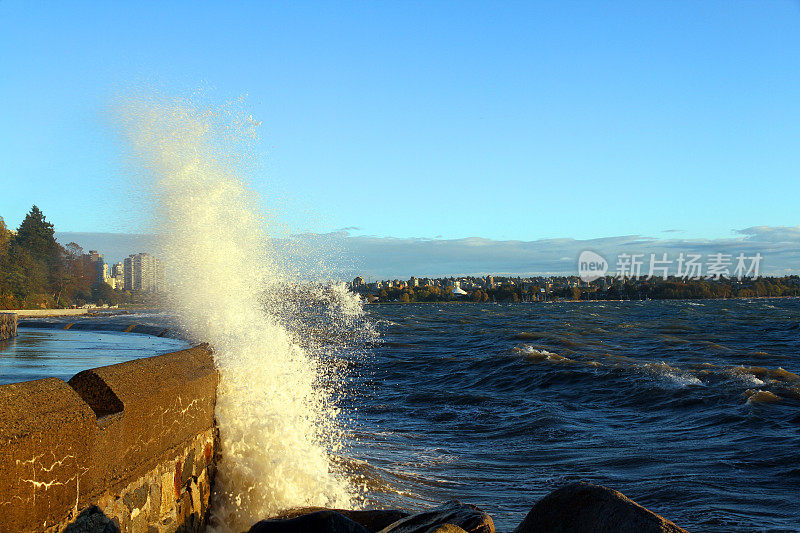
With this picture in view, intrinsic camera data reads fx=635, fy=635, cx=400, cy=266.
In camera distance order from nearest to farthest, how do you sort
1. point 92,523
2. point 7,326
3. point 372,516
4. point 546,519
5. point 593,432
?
point 92,523, point 546,519, point 372,516, point 593,432, point 7,326

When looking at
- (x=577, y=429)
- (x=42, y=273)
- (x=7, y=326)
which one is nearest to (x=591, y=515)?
(x=577, y=429)

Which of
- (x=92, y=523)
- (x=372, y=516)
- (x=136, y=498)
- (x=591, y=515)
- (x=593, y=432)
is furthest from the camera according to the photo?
(x=593, y=432)

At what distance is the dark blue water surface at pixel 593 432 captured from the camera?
653cm

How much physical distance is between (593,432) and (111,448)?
8144 millimetres

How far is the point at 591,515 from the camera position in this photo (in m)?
3.73

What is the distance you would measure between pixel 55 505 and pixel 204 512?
6.60 ft

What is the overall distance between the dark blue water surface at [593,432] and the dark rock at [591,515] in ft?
5.24

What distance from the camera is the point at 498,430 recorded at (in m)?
10.3

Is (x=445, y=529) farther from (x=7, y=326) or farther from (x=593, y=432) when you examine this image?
(x=7, y=326)

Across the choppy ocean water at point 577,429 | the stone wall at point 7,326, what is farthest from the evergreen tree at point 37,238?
the choppy ocean water at point 577,429

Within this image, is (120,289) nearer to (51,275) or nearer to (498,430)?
(51,275)

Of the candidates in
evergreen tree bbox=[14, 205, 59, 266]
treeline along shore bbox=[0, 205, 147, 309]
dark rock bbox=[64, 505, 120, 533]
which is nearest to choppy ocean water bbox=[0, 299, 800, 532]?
dark rock bbox=[64, 505, 120, 533]

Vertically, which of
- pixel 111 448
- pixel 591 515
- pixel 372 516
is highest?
pixel 111 448

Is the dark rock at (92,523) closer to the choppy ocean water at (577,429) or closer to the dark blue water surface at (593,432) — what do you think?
the choppy ocean water at (577,429)
